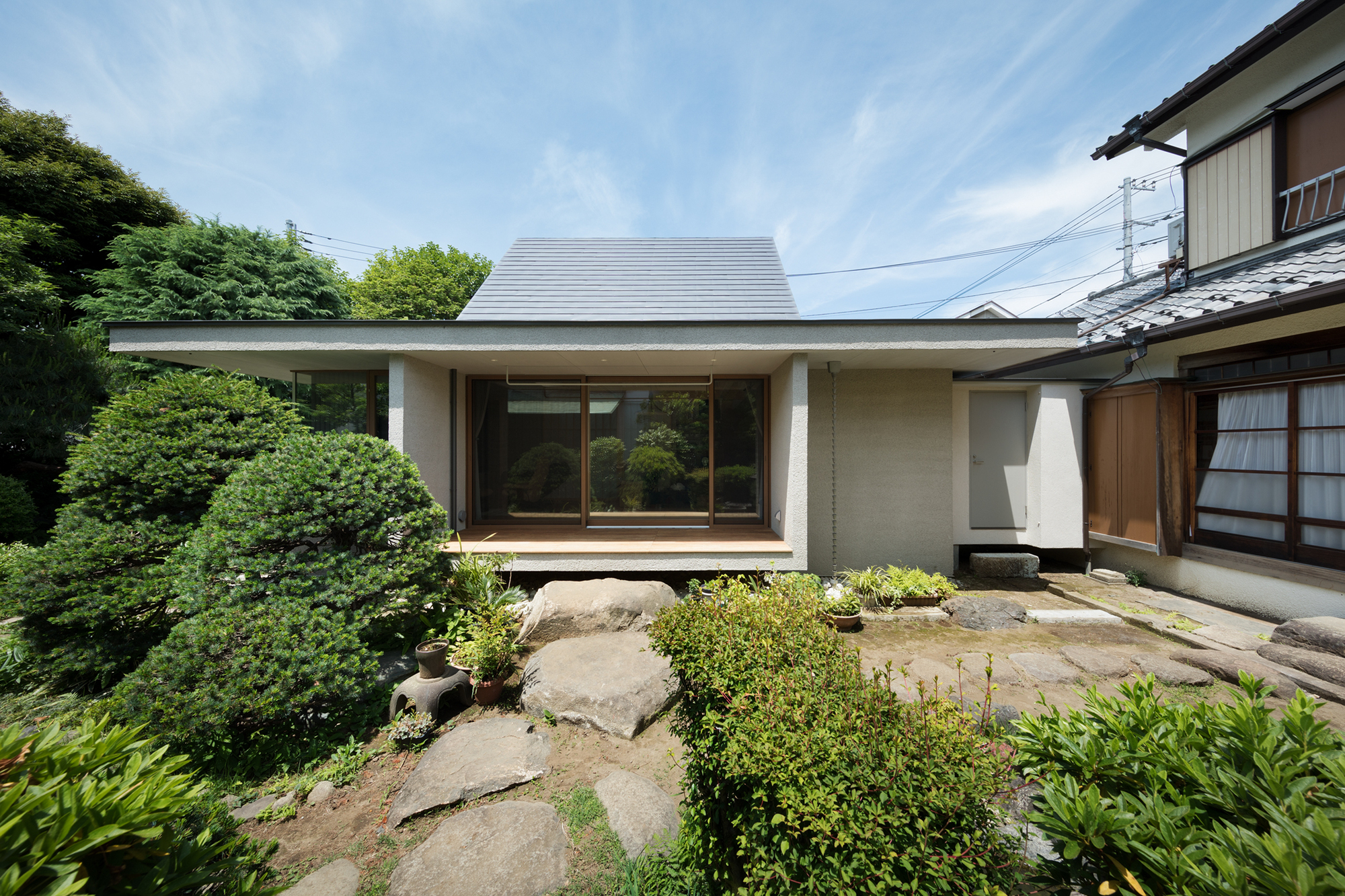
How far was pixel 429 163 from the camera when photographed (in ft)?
29.6

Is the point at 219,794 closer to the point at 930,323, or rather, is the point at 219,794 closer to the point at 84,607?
the point at 84,607

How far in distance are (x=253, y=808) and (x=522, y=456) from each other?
4.88 meters

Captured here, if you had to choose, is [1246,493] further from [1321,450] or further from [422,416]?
[422,416]

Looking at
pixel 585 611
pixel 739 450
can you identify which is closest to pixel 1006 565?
pixel 739 450

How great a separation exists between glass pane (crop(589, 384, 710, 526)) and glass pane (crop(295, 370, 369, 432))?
10.4 ft

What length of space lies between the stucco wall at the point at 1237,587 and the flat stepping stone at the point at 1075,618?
1397mm

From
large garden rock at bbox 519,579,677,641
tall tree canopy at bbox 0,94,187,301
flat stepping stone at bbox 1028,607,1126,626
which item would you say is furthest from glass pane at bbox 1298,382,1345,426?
tall tree canopy at bbox 0,94,187,301

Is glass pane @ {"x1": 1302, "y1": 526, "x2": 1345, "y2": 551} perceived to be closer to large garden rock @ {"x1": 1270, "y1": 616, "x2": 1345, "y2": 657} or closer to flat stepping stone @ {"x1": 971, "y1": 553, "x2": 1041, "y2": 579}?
large garden rock @ {"x1": 1270, "y1": 616, "x2": 1345, "y2": 657}

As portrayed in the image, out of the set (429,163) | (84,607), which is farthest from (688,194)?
(84,607)

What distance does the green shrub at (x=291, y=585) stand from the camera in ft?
10.3

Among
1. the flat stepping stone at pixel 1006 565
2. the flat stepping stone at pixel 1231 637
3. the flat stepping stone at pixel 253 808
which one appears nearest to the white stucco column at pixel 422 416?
the flat stepping stone at pixel 253 808

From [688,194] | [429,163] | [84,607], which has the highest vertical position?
[688,194]

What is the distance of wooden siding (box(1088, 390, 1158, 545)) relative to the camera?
20.2 feet

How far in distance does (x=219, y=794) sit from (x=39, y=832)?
8.69 ft
